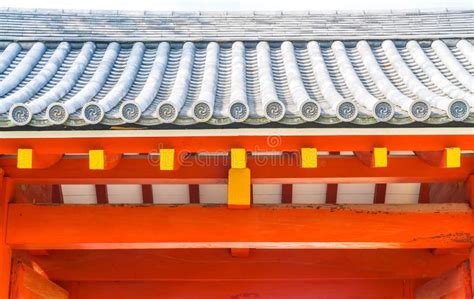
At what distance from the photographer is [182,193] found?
601 cm

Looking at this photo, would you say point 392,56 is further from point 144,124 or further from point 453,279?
point 144,124

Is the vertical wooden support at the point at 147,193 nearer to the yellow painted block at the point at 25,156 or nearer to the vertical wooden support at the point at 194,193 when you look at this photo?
the vertical wooden support at the point at 194,193

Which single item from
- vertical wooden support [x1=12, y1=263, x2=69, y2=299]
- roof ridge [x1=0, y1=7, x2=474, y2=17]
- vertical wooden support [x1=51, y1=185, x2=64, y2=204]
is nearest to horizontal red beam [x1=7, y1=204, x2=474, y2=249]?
vertical wooden support [x1=12, y1=263, x2=69, y2=299]

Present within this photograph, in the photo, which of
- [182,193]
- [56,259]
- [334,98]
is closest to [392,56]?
[334,98]

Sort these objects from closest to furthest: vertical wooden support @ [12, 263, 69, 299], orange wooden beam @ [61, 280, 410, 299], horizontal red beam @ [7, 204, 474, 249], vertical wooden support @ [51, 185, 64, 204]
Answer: horizontal red beam @ [7, 204, 474, 249] → vertical wooden support @ [12, 263, 69, 299] → vertical wooden support @ [51, 185, 64, 204] → orange wooden beam @ [61, 280, 410, 299]

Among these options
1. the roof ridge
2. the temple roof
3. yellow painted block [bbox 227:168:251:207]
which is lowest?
yellow painted block [bbox 227:168:251:207]

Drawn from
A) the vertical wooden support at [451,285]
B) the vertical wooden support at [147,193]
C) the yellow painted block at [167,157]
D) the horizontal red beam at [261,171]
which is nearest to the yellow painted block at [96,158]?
the yellow painted block at [167,157]

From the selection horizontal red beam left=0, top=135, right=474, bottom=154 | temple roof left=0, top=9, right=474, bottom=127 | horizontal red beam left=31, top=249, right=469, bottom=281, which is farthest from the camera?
horizontal red beam left=31, top=249, right=469, bottom=281

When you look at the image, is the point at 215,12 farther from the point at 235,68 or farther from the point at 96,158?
the point at 96,158

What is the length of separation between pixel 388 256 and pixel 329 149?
8.17 ft

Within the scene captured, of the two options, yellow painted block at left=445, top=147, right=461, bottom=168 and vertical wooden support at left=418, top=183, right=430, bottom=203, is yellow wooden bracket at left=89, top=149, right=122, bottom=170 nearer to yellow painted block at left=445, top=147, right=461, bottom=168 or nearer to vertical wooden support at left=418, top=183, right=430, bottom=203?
yellow painted block at left=445, top=147, right=461, bottom=168

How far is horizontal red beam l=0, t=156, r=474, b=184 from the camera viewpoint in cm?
492

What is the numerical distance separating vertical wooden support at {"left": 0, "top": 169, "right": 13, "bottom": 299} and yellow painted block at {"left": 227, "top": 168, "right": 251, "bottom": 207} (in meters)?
1.60

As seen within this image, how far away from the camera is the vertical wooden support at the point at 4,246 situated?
16.0ft
